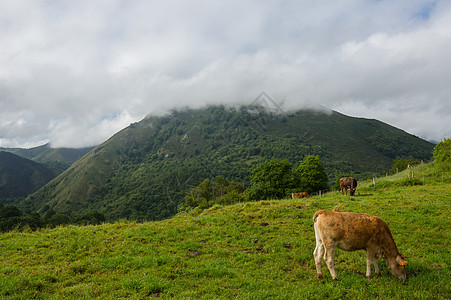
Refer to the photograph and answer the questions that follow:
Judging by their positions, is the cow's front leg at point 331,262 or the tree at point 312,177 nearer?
the cow's front leg at point 331,262

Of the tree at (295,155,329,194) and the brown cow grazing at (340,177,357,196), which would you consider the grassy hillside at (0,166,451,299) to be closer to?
the brown cow grazing at (340,177,357,196)

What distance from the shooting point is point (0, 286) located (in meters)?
6.95

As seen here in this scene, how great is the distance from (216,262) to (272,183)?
3563 centimetres

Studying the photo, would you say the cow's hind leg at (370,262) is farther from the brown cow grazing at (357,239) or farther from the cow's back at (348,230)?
the cow's back at (348,230)

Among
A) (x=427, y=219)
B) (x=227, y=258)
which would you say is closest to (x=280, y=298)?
(x=227, y=258)

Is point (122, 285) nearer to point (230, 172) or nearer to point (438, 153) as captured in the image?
point (438, 153)

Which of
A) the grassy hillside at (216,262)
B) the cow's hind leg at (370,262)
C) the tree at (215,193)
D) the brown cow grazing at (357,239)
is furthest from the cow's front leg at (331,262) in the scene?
the tree at (215,193)

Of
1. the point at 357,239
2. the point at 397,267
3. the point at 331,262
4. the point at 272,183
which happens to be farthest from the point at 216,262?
the point at 272,183

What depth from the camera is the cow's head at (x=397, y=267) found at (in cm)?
707

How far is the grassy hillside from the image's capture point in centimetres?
669

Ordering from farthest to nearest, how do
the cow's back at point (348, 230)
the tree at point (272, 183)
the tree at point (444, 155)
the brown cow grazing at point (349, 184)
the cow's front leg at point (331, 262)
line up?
the tree at point (272, 183) < the tree at point (444, 155) < the brown cow grazing at point (349, 184) < the cow's back at point (348, 230) < the cow's front leg at point (331, 262)

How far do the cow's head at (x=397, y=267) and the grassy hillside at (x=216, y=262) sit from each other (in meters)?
0.20

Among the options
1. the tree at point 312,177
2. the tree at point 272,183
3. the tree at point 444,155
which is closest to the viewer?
the tree at point 444,155

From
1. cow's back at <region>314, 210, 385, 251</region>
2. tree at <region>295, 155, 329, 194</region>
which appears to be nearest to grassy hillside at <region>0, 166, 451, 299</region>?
cow's back at <region>314, 210, 385, 251</region>
